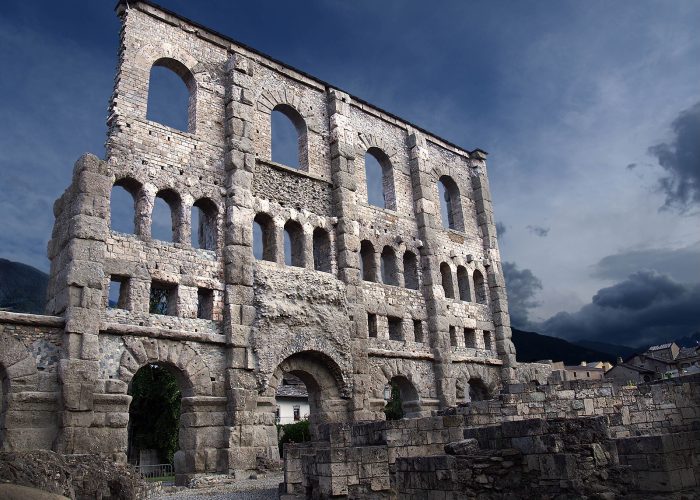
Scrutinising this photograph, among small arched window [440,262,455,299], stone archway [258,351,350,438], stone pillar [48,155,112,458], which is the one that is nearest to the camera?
stone pillar [48,155,112,458]

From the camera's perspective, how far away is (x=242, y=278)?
1627 centimetres

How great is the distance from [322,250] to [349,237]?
986 mm

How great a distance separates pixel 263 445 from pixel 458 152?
16104mm

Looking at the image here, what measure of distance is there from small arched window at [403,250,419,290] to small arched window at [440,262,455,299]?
5.14 ft

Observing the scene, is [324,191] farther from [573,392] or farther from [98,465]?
[98,465]

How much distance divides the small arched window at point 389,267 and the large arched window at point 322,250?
2.85 m

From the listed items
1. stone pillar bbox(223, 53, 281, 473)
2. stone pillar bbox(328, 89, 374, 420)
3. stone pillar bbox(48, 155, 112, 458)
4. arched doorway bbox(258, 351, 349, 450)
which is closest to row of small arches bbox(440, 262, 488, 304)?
stone pillar bbox(328, 89, 374, 420)

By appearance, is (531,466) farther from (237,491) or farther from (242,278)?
(242,278)

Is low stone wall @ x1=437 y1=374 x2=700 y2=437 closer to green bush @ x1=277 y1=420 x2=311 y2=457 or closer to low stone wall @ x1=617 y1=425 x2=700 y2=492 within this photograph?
low stone wall @ x1=617 y1=425 x2=700 y2=492

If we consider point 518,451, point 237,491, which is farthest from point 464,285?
point 518,451

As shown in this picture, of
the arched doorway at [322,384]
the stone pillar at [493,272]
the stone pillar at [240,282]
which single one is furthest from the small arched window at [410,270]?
the stone pillar at [240,282]

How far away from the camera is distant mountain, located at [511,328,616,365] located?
107312 millimetres

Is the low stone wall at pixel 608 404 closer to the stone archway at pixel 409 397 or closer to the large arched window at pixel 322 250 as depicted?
the stone archway at pixel 409 397

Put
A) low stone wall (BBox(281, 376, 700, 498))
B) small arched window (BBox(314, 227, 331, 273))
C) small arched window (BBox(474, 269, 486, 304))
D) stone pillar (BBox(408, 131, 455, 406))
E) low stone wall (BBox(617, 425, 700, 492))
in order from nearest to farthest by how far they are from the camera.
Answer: low stone wall (BBox(617, 425, 700, 492)) → low stone wall (BBox(281, 376, 700, 498)) → small arched window (BBox(314, 227, 331, 273)) → stone pillar (BBox(408, 131, 455, 406)) → small arched window (BBox(474, 269, 486, 304))
